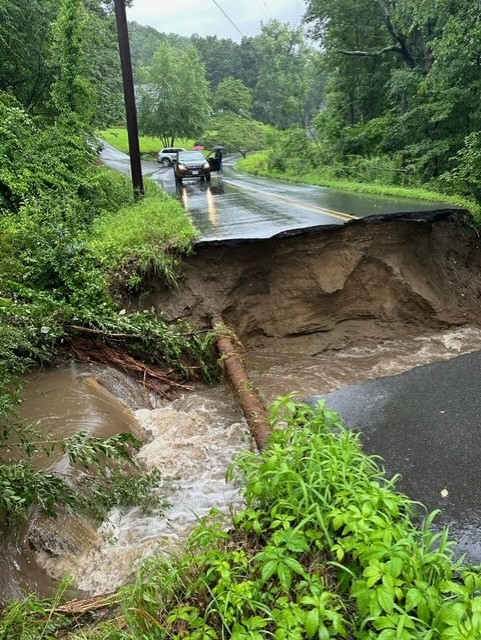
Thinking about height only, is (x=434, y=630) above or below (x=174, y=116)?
below

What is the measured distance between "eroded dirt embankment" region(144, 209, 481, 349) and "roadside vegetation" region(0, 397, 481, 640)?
5.79m

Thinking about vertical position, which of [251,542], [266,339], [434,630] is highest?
[434,630]

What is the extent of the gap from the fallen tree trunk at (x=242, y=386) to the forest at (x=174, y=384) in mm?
326

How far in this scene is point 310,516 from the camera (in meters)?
2.65

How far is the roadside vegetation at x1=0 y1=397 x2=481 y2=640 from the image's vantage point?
2162mm

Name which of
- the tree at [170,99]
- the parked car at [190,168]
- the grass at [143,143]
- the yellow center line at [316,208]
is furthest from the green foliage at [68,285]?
the grass at [143,143]

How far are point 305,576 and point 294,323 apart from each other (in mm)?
6915

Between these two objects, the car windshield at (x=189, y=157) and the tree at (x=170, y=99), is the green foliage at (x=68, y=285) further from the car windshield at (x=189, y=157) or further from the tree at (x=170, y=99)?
the tree at (x=170, y=99)

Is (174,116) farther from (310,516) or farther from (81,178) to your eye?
(310,516)

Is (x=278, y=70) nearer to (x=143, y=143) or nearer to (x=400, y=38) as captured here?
(x=143, y=143)

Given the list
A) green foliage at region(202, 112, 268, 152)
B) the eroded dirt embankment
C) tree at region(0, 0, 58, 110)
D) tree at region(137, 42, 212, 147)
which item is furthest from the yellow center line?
green foliage at region(202, 112, 268, 152)

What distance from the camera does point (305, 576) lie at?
2385mm

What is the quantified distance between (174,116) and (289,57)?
47996mm

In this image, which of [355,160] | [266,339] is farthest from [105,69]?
[266,339]
